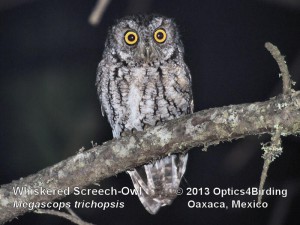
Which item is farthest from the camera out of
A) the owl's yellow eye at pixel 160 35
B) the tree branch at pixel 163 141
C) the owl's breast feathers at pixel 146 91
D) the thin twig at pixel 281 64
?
the owl's yellow eye at pixel 160 35

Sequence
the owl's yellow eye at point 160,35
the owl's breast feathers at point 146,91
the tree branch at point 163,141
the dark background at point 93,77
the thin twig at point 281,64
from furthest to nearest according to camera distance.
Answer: the dark background at point 93,77, the owl's yellow eye at point 160,35, the owl's breast feathers at point 146,91, the tree branch at point 163,141, the thin twig at point 281,64

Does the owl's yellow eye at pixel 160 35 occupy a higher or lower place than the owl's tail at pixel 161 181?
higher

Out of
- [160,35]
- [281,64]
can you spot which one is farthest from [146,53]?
[281,64]

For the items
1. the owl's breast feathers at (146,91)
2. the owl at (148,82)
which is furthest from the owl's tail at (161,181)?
the owl's breast feathers at (146,91)

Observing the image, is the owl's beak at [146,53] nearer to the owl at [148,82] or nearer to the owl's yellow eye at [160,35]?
the owl at [148,82]

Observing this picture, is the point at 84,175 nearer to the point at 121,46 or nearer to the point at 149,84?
the point at 149,84

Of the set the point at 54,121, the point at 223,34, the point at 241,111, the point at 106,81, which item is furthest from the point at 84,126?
the point at 241,111

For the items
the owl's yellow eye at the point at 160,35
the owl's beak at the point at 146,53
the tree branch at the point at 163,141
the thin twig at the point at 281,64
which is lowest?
the tree branch at the point at 163,141
